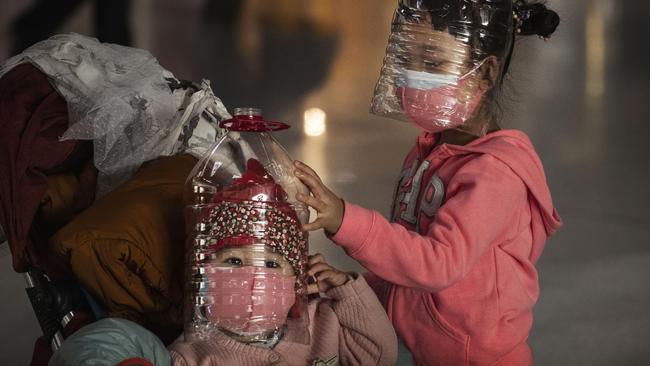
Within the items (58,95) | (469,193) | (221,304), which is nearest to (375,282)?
(469,193)

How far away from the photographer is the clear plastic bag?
1739 mm

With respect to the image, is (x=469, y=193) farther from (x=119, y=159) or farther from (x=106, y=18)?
(x=106, y=18)

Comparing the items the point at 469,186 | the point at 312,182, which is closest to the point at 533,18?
the point at 469,186

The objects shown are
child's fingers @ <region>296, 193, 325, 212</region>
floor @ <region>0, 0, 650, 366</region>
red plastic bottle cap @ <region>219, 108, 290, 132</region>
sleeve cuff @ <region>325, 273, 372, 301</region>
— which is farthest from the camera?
floor @ <region>0, 0, 650, 366</region>

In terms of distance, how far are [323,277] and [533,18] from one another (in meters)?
0.68

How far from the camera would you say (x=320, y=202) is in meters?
1.52

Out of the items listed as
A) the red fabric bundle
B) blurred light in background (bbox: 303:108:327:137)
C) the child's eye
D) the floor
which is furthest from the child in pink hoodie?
blurred light in background (bbox: 303:108:327:137)

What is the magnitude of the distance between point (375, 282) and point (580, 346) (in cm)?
122

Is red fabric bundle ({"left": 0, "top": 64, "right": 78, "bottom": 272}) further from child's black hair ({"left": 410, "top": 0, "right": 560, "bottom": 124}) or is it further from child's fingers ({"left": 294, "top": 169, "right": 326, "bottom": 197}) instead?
child's black hair ({"left": 410, "top": 0, "right": 560, "bottom": 124})

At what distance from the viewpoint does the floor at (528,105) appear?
319cm

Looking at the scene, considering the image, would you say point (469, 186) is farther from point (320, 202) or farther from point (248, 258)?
point (248, 258)

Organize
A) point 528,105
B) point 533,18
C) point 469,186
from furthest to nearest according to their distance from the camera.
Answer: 1. point 528,105
2. point 533,18
3. point 469,186

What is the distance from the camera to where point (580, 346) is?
9.69 ft

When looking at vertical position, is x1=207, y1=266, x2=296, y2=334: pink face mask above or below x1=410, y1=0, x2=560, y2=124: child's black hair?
below
